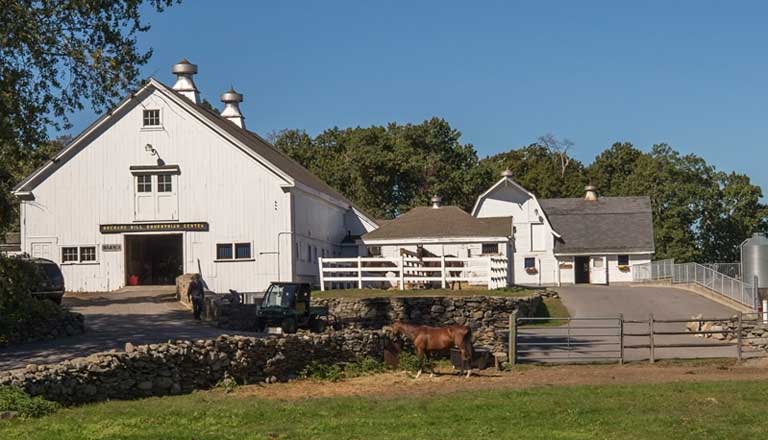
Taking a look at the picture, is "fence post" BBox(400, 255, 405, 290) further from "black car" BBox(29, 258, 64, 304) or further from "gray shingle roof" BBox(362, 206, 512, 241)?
"black car" BBox(29, 258, 64, 304)

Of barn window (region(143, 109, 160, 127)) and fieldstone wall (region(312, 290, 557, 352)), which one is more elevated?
barn window (region(143, 109, 160, 127))

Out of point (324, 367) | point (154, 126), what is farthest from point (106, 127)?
point (324, 367)

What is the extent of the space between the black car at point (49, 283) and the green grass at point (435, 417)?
515 inches

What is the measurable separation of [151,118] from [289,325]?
53.0ft

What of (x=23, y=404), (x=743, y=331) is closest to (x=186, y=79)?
(x=743, y=331)

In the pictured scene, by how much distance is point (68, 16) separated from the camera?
27.5 meters

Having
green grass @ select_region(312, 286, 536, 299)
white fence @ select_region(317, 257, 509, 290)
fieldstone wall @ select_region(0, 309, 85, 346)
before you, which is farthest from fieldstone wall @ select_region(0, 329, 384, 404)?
white fence @ select_region(317, 257, 509, 290)

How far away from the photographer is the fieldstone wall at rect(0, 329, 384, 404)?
20.0 meters

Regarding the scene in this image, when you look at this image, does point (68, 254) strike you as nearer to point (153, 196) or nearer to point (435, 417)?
point (153, 196)

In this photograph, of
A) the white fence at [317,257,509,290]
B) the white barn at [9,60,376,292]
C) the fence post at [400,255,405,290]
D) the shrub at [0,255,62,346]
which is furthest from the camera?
the white barn at [9,60,376,292]

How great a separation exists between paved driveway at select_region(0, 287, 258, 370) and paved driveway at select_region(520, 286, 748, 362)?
31.7 ft

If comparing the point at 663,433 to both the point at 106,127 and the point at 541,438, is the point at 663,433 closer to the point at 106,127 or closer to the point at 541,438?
the point at 541,438

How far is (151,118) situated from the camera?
4650 cm

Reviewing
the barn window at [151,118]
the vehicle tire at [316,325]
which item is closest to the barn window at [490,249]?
the barn window at [151,118]
